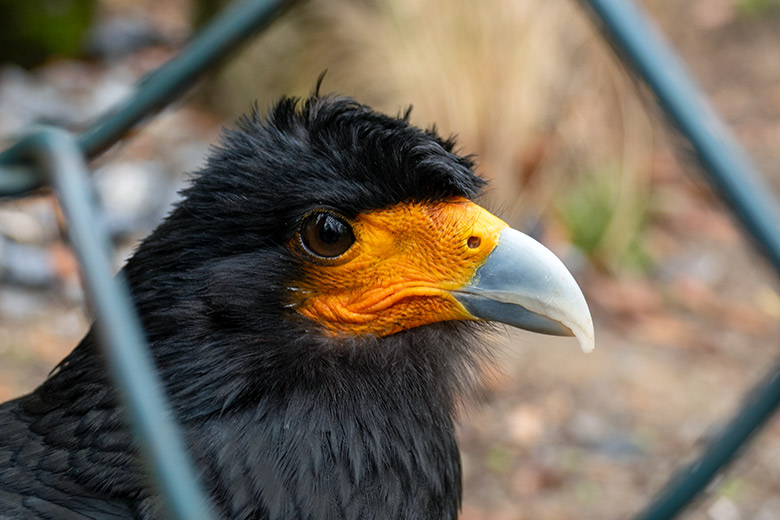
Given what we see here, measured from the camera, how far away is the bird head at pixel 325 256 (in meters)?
1.70

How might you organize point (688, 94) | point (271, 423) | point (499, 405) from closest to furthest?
point (688, 94)
point (271, 423)
point (499, 405)

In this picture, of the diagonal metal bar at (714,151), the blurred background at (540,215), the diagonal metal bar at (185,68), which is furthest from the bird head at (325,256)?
the blurred background at (540,215)

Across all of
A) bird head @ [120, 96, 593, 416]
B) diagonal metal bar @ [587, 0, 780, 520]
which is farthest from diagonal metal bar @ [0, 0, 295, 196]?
diagonal metal bar @ [587, 0, 780, 520]

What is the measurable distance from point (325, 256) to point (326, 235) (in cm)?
5

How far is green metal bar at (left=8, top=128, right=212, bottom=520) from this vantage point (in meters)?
0.89

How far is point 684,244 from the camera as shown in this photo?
19.4 ft

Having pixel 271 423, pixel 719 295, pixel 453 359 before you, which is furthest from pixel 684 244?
pixel 271 423

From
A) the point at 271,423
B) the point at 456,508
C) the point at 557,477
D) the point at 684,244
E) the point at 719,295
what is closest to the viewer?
the point at 271,423

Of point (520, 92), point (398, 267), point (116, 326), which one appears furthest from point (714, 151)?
point (520, 92)

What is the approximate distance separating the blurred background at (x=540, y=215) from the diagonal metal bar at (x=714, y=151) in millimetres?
2830

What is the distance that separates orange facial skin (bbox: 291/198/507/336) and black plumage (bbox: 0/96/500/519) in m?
0.03

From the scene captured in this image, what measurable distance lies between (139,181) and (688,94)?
504 centimetres

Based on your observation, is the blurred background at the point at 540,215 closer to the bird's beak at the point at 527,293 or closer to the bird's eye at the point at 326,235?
the bird's eye at the point at 326,235

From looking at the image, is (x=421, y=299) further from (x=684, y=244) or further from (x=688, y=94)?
(x=684, y=244)
